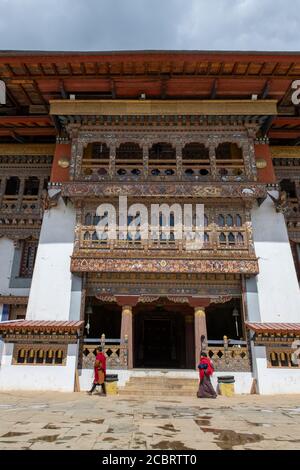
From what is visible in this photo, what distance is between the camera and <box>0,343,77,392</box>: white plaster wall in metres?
9.59

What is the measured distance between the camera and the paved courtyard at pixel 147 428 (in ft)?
11.5

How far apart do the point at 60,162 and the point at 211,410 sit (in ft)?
32.9

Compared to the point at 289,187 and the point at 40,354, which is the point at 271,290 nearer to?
the point at 289,187

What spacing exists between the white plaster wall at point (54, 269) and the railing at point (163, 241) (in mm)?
717

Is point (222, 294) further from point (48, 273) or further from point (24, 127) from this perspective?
point (24, 127)

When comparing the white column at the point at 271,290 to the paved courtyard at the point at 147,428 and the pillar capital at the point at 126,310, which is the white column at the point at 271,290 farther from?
the pillar capital at the point at 126,310

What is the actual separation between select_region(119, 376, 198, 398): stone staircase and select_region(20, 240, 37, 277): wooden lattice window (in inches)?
261

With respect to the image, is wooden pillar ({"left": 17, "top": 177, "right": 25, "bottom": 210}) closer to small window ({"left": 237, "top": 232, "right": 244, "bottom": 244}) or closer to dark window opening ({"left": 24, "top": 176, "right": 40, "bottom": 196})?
dark window opening ({"left": 24, "top": 176, "right": 40, "bottom": 196})

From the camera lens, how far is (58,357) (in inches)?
395

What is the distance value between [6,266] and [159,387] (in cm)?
815

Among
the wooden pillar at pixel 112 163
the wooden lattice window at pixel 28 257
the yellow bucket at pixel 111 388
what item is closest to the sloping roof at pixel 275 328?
the yellow bucket at pixel 111 388

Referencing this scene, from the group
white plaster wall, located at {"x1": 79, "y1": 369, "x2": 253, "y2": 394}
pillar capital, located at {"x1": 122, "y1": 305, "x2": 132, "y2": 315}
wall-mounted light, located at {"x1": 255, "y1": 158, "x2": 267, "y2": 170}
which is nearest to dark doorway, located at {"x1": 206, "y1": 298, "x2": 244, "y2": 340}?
white plaster wall, located at {"x1": 79, "y1": 369, "x2": 253, "y2": 394}

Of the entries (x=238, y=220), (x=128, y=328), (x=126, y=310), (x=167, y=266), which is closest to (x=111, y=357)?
(x=128, y=328)
